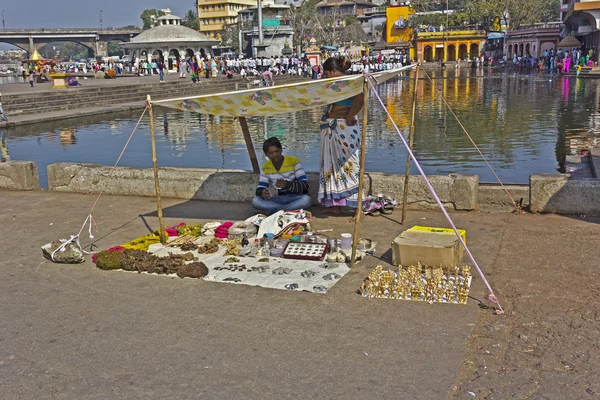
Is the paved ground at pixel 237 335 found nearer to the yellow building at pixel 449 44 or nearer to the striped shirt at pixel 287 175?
the striped shirt at pixel 287 175

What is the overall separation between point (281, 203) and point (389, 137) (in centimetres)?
948

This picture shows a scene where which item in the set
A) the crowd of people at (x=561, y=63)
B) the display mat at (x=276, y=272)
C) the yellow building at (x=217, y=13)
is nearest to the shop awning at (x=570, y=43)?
the crowd of people at (x=561, y=63)

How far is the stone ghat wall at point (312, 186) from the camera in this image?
648 cm

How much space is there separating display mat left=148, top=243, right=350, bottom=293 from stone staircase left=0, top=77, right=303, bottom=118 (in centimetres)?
2033

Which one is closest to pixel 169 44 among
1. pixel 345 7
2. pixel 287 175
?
pixel 287 175

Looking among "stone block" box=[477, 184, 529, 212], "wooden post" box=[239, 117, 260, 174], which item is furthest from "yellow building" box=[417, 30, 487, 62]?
"stone block" box=[477, 184, 529, 212]

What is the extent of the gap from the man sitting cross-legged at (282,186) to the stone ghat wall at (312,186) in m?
0.62

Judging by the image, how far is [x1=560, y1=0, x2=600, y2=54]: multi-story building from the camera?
4316 centimetres

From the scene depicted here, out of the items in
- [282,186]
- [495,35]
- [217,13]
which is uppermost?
[217,13]

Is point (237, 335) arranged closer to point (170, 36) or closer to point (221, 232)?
point (221, 232)

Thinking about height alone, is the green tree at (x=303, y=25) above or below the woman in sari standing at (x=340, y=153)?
above

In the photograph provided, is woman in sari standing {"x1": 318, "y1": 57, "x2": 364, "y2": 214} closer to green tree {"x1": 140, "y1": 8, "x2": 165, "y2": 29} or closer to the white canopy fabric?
the white canopy fabric

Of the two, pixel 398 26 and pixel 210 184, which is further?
pixel 398 26

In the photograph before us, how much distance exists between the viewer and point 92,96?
27672 millimetres
